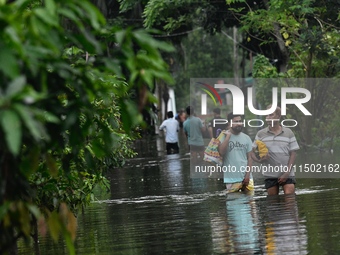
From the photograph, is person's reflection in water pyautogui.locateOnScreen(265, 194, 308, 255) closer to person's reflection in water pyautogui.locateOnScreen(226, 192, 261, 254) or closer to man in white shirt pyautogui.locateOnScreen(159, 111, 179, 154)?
person's reflection in water pyautogui.locateOnScreen(226, 192, 261, 254)

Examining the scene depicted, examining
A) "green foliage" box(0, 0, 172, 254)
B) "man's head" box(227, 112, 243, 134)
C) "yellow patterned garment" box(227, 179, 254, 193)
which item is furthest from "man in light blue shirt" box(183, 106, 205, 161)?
"green foliage" box(0, 0, 172, 254)

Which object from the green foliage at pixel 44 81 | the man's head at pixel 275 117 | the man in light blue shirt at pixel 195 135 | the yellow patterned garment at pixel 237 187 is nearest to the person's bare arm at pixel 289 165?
the man's head at pixel 275 117

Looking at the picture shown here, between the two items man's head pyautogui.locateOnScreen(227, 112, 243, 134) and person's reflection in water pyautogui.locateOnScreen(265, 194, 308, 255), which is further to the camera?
man's head pyautogui.locateOnScreen(227, 112, 243, 134)

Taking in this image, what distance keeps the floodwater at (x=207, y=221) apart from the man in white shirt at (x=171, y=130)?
11.9 meters

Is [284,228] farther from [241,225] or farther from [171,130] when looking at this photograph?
[171,130]

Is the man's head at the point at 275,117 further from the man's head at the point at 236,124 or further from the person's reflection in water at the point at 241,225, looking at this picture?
the person's reflection in water at the point at 241,225

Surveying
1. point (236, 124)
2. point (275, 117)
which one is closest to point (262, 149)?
point (275, 117)

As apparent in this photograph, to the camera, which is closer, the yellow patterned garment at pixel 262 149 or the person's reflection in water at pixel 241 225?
the person's reflection in water at pixel 241 225

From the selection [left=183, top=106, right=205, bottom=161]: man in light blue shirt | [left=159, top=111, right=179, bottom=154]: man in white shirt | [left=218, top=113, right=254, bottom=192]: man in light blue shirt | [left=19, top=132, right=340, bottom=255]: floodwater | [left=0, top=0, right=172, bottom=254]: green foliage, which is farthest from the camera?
[left=159, top=111, right=179, bottom=154]: man in white shirt

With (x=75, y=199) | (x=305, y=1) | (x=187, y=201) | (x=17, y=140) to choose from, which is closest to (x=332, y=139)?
(x=305, y=1)

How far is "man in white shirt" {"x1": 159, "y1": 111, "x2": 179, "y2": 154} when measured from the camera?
32.7 meters

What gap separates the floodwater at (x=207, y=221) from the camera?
10344 millimetres

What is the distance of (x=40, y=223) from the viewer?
6.29m

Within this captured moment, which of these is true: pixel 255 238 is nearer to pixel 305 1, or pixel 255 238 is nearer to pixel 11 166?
pixel 11 166
